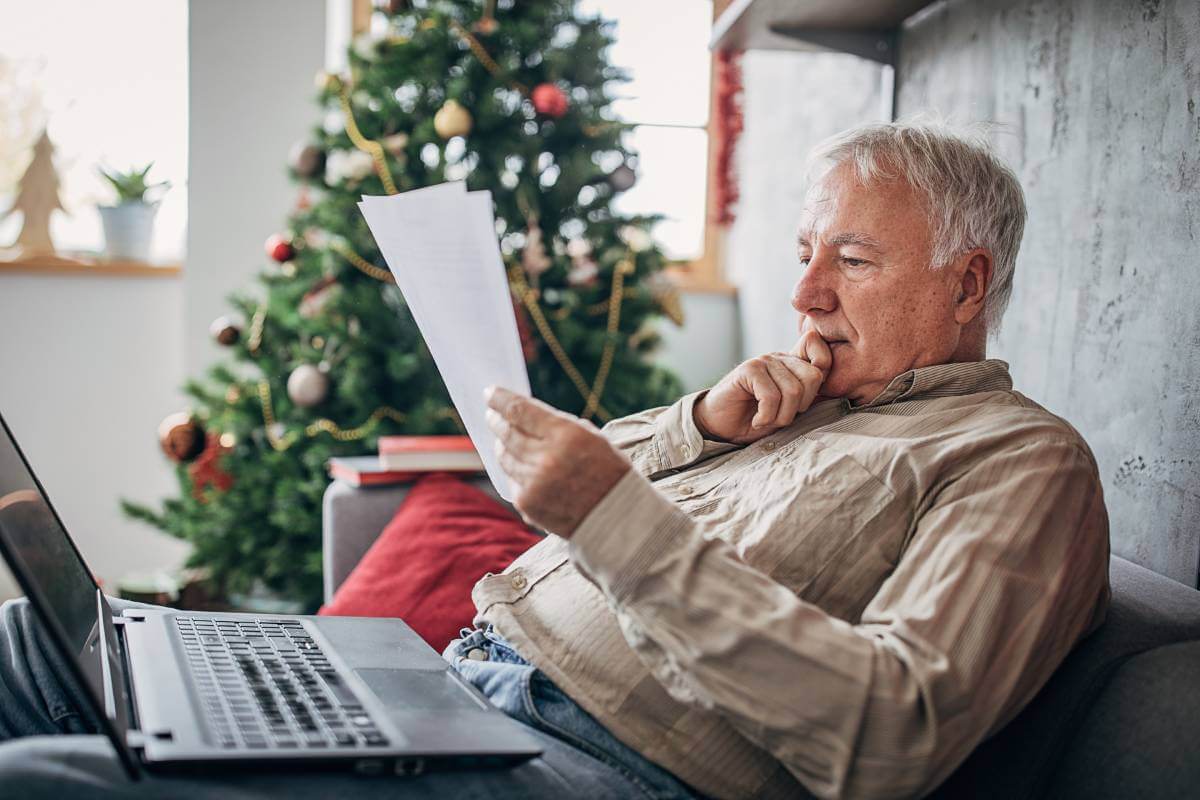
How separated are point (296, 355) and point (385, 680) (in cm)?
155

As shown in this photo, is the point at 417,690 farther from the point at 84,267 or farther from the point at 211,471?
the point at 84,267

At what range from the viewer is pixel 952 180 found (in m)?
1.16

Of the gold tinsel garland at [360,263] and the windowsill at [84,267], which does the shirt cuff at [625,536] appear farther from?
the windowsill at [84,267]

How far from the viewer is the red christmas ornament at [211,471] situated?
2.53m

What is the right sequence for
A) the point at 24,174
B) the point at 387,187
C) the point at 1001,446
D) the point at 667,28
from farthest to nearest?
1. the point at 667,28
2. the point at 24,174
3. the point at 387,187
4. the point at 1001,446

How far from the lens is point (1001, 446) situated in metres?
0.97

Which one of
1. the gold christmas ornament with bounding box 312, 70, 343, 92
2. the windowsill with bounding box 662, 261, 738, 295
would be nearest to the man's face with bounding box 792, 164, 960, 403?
the gold christmas ornament with bounding box 312, 70, 343, 92

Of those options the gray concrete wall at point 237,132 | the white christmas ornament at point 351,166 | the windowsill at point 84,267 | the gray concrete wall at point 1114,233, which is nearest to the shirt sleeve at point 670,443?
the gray concrete wall at point 1114,233

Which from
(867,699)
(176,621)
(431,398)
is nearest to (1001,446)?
(867,699)

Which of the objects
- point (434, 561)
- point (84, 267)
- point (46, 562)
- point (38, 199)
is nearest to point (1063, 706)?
point (46, 562)

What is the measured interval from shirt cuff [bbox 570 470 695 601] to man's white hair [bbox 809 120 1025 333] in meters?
0.53

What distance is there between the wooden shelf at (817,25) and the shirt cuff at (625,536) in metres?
1.13

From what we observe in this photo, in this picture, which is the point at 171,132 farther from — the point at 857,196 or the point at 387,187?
the point at 857,196

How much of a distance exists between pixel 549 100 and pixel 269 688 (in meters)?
1.73
